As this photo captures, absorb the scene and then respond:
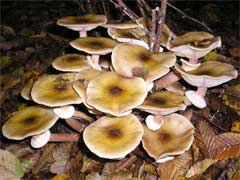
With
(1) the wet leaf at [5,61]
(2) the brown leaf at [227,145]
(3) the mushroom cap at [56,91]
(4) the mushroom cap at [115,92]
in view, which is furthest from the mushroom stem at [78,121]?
(1) the wet leaf at [5,61]

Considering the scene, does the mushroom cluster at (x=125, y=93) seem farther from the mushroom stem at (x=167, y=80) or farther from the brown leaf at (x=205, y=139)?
the brown leaf at (x=205, y=139)

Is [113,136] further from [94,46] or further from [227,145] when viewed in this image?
[227,145]

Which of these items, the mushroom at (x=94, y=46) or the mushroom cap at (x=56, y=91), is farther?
the mushroom at (x=94, y=46)

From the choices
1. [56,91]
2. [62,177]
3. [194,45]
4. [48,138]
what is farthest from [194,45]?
[62,177]

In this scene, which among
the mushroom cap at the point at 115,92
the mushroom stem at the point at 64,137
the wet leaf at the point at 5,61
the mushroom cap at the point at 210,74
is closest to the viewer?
the mushroom cap at the point at 115,92

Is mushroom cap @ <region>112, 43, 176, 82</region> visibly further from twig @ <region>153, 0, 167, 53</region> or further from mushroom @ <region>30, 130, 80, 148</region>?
mushroom @ <region>30, 130, 80, 148</region>

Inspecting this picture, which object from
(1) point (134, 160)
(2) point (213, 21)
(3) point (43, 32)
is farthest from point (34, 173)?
(2) point (213, 21)
